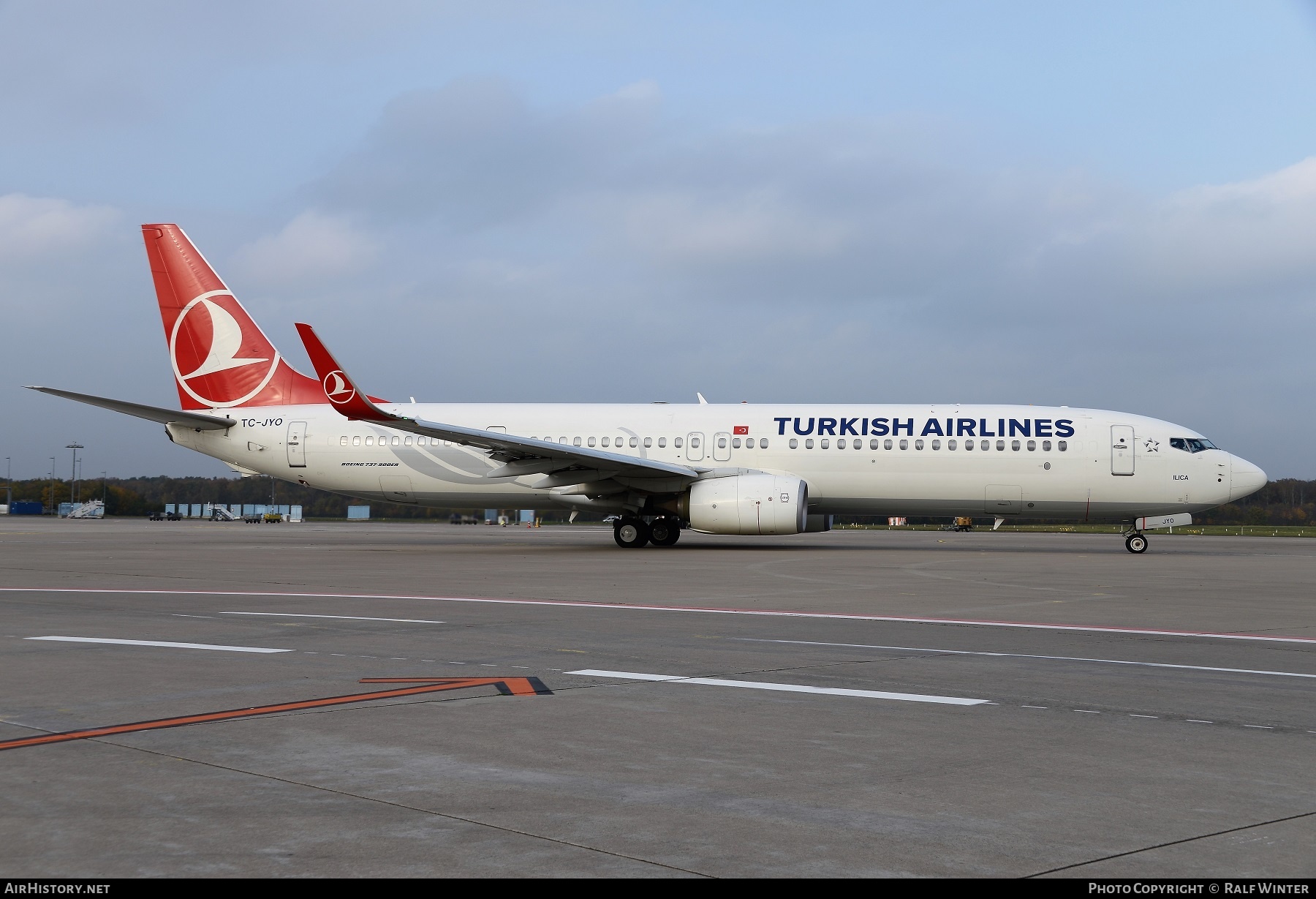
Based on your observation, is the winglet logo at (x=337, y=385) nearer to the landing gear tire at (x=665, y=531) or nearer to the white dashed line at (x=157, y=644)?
the landing gear tire at (x=665, y=531)

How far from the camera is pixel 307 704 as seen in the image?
666 centimetres

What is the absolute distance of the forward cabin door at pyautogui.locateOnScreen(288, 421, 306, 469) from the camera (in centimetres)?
2872

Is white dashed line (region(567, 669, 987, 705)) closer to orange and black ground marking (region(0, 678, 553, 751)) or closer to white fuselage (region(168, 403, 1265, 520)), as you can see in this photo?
orange and black ground marking (region(0, 678, 553, 751))

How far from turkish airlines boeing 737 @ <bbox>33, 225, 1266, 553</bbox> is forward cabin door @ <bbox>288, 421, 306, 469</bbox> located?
5 cm

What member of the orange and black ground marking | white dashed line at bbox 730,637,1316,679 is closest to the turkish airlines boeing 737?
white dashed line at bbox 730,637,1316,679

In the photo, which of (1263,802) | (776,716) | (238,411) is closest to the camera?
(1263,802)

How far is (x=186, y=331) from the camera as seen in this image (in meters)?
29.5

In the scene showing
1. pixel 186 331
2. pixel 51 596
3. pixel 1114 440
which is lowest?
pixel 51 596

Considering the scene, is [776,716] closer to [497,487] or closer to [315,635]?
[315,635]

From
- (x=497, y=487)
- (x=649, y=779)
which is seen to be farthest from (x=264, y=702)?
(x=497, y=487)

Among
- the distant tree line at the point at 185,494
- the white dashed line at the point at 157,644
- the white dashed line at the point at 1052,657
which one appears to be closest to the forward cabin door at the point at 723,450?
the white dashed line at the point at 1052,657

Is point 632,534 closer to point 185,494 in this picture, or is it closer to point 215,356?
point 215,356

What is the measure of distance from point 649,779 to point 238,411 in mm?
26856

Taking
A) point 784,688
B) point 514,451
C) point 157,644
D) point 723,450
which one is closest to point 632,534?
point 723,450
